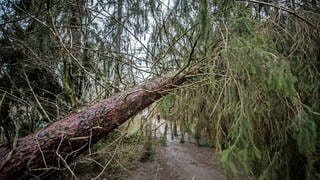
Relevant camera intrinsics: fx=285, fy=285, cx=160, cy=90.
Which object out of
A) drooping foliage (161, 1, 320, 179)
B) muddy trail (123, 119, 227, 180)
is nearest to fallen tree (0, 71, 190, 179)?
drooping foliage (161, 1, 320, 179)

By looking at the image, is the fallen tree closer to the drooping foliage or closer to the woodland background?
the woodland background

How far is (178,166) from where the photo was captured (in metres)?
6.21

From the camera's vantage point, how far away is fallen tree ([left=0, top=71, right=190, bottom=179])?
3.16m

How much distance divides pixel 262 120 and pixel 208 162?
3.51m

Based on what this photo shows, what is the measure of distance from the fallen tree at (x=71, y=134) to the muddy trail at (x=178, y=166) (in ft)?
6.31

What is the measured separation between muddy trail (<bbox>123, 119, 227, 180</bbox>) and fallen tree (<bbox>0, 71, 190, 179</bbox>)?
1923 mm

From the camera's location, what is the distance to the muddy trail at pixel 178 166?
562 cm

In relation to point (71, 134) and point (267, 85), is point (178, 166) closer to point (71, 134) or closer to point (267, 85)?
point (71, 134)

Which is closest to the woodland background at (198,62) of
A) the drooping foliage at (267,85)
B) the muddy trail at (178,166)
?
the drooping foliage at (267,85)

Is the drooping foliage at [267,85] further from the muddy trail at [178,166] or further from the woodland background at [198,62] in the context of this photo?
the muddy trail at [178,166]

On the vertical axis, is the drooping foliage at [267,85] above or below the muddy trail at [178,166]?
above

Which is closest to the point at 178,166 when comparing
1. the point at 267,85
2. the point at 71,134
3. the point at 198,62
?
the point at 71,134

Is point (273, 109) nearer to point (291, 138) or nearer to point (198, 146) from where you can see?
point (291, 138)

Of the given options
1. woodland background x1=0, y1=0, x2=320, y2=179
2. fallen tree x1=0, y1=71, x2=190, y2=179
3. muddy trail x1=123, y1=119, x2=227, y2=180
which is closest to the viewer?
woodland background x1=0, y1=0, x2=320, y2=179
